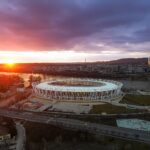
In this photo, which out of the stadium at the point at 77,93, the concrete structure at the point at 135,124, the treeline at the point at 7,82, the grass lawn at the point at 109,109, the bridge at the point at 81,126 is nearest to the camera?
the bridge at the point at 81,126

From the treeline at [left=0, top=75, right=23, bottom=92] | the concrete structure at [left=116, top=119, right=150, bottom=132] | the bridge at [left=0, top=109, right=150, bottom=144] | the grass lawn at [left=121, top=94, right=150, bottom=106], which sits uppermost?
the treeline at [left=0, top=75, right=23, bottom=92]

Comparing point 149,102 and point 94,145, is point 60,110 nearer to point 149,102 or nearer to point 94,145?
point 94,145

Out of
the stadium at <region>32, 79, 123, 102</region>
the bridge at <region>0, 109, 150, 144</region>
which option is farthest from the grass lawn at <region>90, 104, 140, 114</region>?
the bridge at <region>0, 109, 150, 144</region>

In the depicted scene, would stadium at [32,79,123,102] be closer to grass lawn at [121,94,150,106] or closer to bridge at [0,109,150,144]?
grass lawn at [121,94,150,106]

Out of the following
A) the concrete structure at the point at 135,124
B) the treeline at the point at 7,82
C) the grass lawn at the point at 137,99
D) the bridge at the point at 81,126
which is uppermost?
the treeline at the point at 7,82

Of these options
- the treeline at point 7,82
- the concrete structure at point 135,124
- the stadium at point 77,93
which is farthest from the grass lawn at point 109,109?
the treeline at point 7,82

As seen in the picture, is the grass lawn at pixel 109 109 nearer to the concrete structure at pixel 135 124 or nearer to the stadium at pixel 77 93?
the concrete structure at pixel 135 124

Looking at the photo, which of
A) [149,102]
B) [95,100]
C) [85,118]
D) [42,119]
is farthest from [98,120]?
[149,102]
